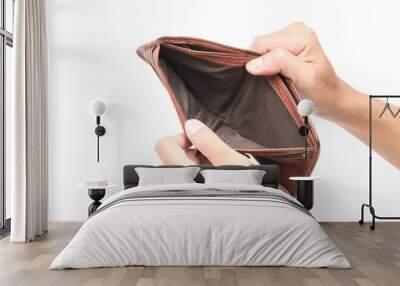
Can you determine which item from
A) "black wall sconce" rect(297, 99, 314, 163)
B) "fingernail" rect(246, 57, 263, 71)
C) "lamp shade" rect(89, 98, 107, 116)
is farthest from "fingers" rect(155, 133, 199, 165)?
"black wall sconce" rect(297, 99, 314, 163)

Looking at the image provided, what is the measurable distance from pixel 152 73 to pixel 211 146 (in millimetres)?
1266

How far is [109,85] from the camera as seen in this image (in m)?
7.51

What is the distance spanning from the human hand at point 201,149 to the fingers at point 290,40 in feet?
4.28

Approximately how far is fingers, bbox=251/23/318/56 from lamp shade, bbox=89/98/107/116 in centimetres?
213

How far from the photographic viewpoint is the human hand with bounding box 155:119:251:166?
7.31 meters

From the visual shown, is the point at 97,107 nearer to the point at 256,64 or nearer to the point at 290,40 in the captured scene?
the point at 256,64

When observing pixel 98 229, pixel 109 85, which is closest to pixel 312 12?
pixel 109 85

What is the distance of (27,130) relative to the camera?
6.07 meters

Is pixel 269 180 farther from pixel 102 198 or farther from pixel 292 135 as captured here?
pixel 102 198

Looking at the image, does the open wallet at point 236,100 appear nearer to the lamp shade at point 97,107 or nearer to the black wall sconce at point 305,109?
the black wall sconce at point 305,109

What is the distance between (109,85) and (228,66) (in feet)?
5.34

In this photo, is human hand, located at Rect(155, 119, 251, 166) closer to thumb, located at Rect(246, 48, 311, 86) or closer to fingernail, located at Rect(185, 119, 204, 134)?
fingernail, located at Rect(185, 119, 204, 134)

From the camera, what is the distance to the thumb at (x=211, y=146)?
731 cm

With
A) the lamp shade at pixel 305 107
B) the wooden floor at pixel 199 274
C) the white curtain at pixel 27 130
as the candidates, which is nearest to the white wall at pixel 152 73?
the lamp shade at pixel 305 107
